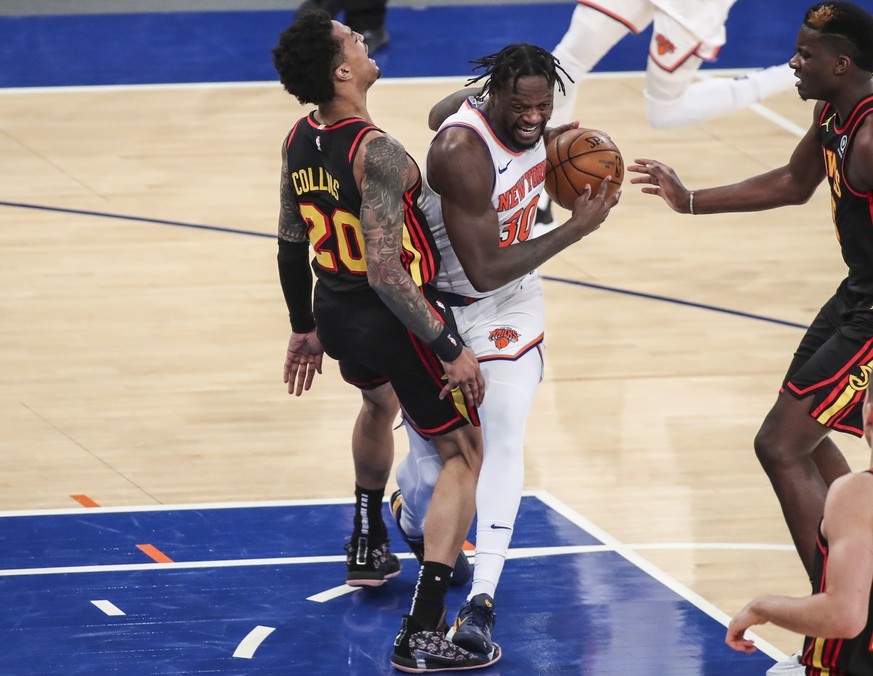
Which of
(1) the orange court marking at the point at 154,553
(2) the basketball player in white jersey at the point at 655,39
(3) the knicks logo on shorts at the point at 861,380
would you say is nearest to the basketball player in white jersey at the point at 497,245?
(3) the knicks logo on shorts at the point at 861,380

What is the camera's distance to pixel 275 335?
7902mm

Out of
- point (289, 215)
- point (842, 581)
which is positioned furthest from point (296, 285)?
point (842, 581)

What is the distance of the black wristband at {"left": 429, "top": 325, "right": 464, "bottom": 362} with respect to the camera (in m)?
4.77

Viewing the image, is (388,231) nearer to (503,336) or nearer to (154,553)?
(503,336)

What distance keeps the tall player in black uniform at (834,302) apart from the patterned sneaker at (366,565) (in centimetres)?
138

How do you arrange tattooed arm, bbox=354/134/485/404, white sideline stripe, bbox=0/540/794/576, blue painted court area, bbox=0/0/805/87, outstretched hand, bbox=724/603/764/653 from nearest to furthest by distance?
outstretched hand, bbox=724/603/764/653 → tattooed arm, bbox=354/134/485/404 → white sideline stripe, bbox=0/540/794/576 → blue painted court area, bbox=0/0/805/87

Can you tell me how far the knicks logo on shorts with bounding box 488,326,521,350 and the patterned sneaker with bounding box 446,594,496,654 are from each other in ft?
2.64

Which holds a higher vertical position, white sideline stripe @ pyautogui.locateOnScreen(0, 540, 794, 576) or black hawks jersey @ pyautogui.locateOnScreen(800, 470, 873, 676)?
black hawks jersey @ pyautogui.locateOnScreen(800, 470, 873, 676)

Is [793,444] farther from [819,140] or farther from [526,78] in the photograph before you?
[526,78]

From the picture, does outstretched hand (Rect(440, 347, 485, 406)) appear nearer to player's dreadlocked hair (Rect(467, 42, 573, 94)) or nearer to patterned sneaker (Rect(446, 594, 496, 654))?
patterned sneaker (Rect(446, 594, 496, 654))

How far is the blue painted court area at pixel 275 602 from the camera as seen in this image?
4.94m

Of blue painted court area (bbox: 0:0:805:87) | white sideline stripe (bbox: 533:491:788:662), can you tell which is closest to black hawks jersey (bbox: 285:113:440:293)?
white sideline stripe (bbox: 533:491:788:662)

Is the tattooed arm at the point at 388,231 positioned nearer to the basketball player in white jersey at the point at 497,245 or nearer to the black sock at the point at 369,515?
the basketball player in white jersey at the point at 497,245

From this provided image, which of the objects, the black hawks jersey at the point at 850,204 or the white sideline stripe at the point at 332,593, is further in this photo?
the white sideline stripe at the point at 332,593
